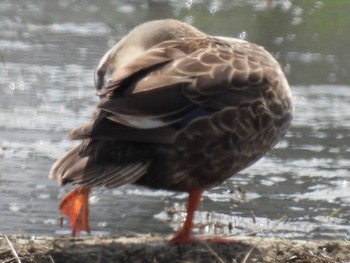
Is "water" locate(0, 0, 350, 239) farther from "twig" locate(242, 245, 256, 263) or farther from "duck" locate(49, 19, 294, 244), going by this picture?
"duck" locate(49, 19, 294, 244)

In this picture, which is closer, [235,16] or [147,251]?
[147,251]

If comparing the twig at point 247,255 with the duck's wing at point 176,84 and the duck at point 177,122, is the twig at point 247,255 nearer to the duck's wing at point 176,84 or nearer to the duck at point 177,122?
the duck at point 177,122

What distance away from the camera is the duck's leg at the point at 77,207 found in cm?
620

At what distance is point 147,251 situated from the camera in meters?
5.93

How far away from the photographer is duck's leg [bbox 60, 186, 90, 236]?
6199 mm

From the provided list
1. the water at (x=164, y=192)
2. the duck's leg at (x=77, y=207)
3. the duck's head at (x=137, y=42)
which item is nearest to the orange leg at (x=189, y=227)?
the duck's leg at (x=77, y=207)

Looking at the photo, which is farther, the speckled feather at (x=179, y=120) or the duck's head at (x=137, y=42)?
the duck's head at (x=137, y=42)

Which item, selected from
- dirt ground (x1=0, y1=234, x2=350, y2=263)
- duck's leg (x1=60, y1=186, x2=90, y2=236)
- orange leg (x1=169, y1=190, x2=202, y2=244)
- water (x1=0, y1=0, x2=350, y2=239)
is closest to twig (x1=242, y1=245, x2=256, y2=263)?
dirt ground (x1=0, y1=234, x2=350, y2=263)

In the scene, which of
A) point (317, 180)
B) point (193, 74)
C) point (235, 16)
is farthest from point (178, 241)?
point (235, 16)

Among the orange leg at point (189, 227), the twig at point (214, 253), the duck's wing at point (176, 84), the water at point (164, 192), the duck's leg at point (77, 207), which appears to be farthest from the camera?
the water at point (164, 192)

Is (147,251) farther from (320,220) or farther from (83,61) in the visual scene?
(83,61)

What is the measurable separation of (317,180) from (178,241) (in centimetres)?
268

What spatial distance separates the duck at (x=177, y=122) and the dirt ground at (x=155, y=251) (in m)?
0.13

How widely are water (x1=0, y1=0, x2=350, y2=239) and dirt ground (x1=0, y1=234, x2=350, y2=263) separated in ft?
3.39
